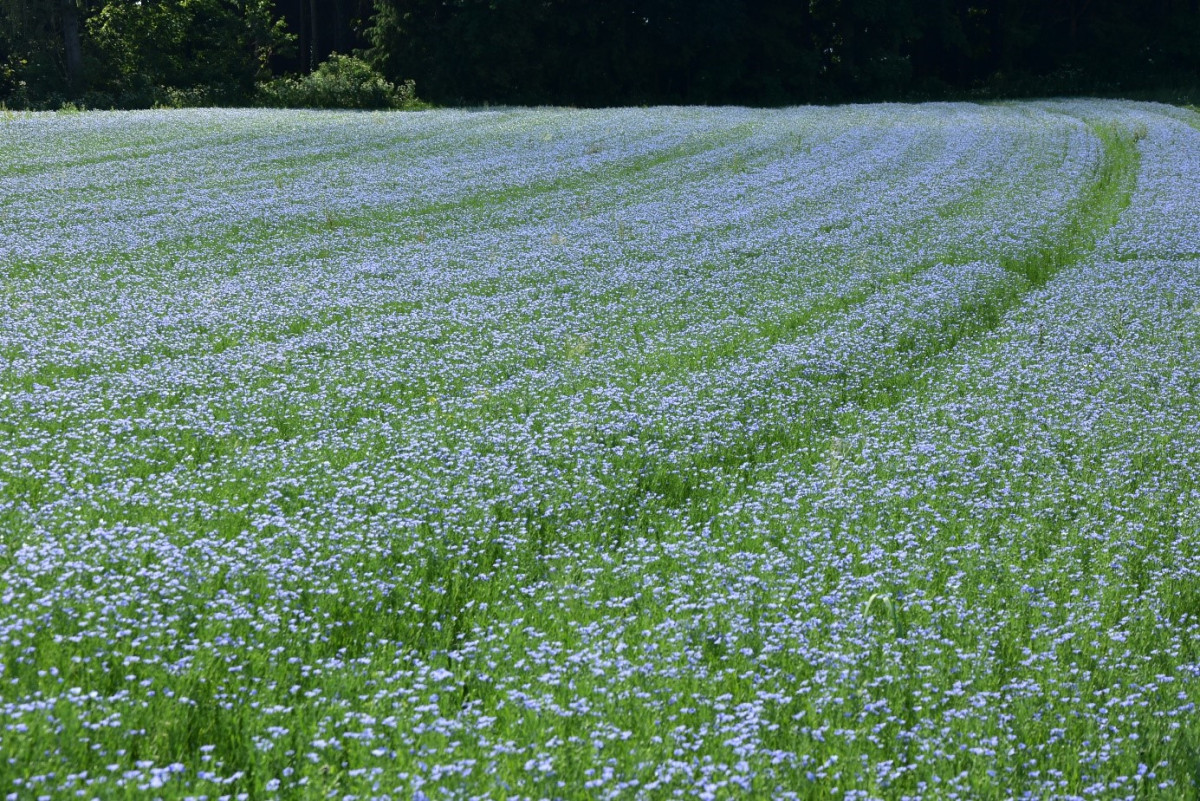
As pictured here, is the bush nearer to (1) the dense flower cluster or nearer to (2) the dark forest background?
(2) the dark forest background

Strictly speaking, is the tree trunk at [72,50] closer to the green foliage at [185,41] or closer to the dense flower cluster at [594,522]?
the green foliage at [185,41]

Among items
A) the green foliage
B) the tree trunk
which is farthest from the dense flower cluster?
the green foliage

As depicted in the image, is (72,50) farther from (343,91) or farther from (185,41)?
(343,91)

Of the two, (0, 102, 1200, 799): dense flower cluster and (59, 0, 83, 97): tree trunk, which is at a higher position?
(59, 0, 83, 97): tree trunk

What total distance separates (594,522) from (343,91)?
48664mm

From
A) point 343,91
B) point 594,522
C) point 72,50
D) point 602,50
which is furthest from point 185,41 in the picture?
point 594,522

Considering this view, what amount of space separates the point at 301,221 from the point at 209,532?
13819mm

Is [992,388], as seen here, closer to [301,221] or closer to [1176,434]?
[1176,434]

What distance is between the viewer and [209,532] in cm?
602

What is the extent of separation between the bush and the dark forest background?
106 mm

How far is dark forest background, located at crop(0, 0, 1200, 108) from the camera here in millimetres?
53656

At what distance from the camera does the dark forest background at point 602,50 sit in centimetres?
5366

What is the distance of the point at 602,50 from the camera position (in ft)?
188

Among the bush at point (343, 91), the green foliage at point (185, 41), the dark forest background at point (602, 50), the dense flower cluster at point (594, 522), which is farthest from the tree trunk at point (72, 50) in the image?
the dense flower cluster at point (594, 522)
